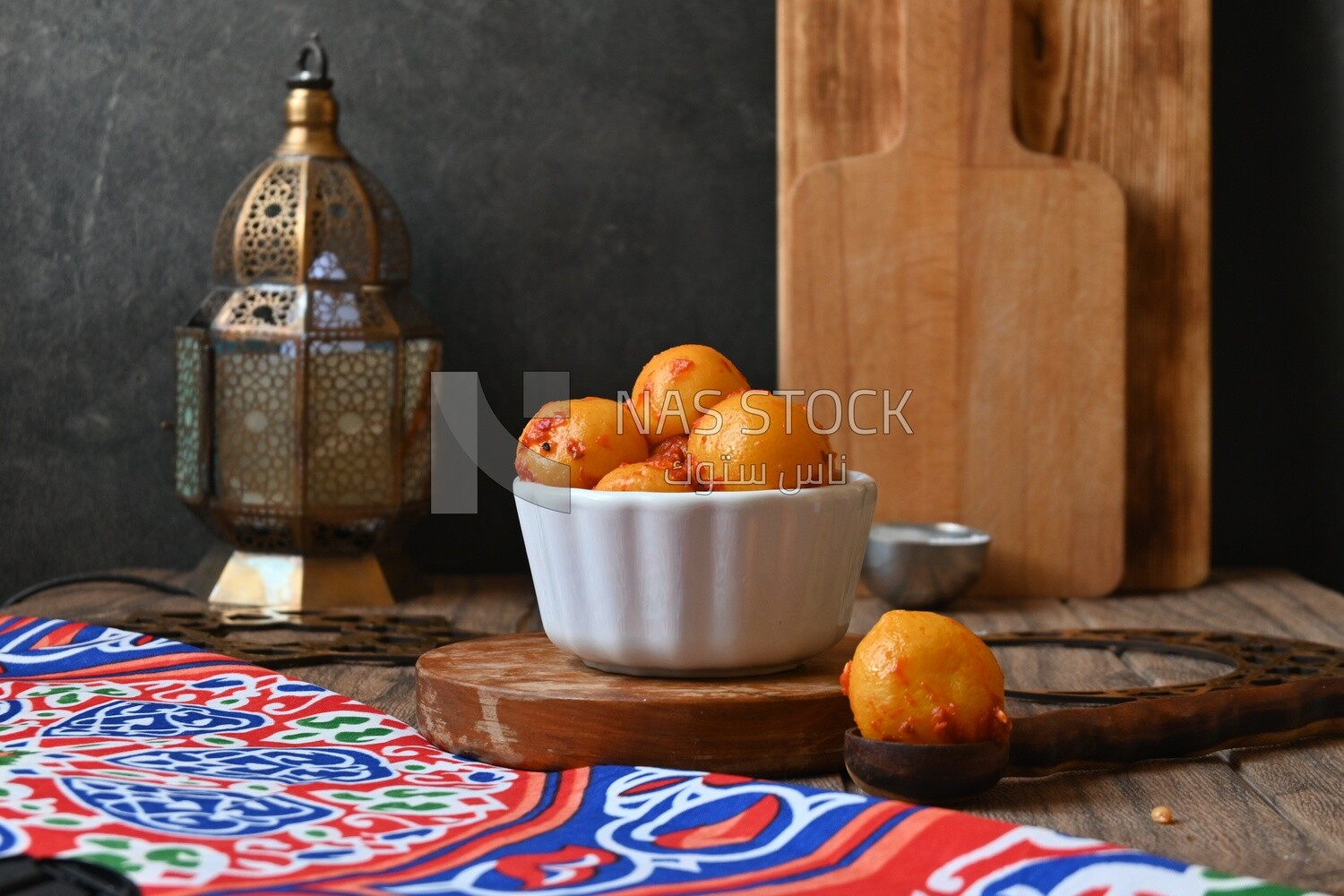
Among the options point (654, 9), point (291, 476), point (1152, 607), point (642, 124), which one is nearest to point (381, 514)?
point (291, 476)

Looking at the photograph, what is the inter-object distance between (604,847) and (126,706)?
15.4 inches

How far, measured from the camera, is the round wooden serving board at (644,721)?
73cm

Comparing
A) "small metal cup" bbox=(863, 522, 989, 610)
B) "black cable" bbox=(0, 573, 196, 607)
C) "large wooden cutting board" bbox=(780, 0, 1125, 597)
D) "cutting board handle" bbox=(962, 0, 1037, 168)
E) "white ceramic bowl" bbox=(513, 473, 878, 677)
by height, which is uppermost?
"cutting board handle" bbox=(962, 0, 1037, 168)

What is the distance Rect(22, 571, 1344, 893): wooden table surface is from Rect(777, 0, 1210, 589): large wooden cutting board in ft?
0.37

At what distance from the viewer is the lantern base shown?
129cm

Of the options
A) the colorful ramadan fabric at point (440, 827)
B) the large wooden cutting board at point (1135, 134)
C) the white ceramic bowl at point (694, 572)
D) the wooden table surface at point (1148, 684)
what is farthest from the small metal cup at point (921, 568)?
the colorful ramadan fabric at point (440, 827)

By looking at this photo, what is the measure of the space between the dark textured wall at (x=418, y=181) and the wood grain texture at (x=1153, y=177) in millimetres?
305

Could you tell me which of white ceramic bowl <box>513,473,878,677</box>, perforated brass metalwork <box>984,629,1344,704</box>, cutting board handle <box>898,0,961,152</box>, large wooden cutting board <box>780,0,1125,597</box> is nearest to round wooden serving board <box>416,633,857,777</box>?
white ceramic bowl <box>513,473,878,677</box>

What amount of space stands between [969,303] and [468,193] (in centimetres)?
55

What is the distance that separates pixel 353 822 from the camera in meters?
0.62

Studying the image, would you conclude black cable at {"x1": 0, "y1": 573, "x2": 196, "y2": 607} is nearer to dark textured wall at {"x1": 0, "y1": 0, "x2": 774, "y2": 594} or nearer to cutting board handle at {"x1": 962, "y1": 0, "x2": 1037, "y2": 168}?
dark textured wall at {"x1": 0, "y1": 0, "x2": 774, "y2": 594}

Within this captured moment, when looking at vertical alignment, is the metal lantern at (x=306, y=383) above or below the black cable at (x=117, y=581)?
above

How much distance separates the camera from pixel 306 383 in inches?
49.7

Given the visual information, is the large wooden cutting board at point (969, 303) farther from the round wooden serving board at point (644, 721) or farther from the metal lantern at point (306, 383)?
the round wooden serving board at point (644, 721)
